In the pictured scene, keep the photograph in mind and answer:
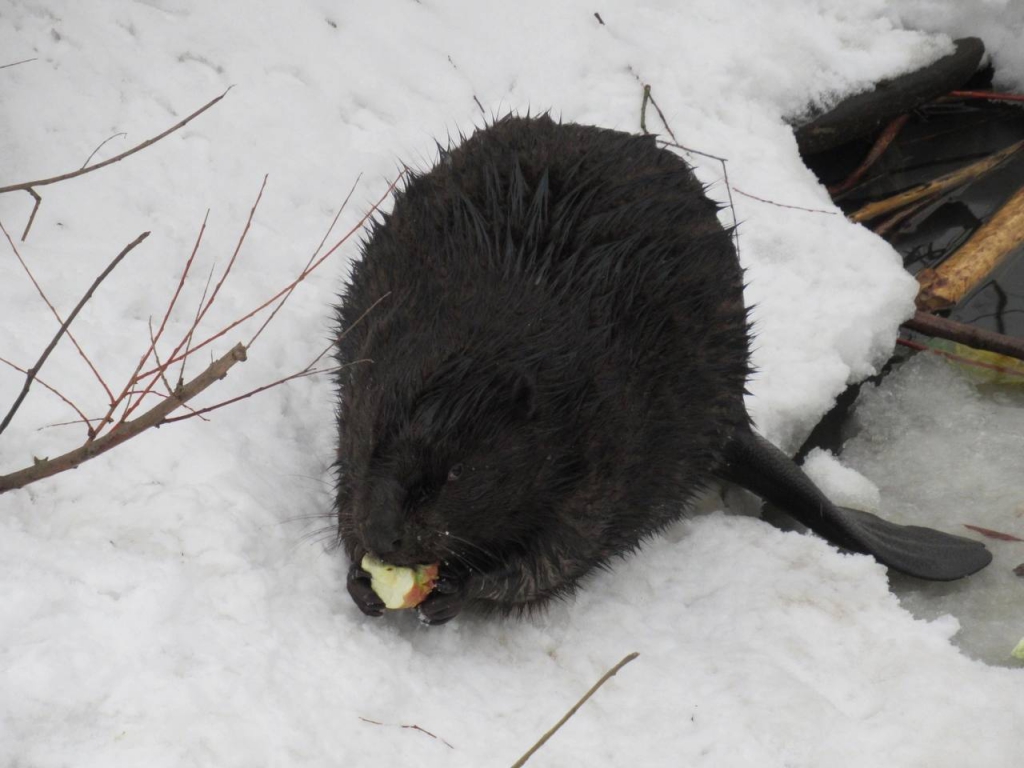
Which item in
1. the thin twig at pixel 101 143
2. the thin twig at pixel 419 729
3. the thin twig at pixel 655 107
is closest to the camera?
the thin twig at pixel 419 729

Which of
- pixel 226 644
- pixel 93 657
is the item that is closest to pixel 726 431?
pixel 226 644

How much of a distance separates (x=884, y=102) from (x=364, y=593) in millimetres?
3533

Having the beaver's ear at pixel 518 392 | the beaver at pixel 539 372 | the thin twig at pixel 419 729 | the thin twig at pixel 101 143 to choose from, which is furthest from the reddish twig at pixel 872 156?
the thin twig at pixel 419 729

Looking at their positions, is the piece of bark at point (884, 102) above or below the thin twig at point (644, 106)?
above

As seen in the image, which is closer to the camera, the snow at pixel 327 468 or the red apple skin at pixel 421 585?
the snow at pixel 327 468

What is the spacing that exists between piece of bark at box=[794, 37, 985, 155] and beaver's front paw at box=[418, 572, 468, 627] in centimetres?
299

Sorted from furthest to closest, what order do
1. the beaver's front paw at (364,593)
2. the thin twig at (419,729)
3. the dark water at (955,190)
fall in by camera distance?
the dark water at (955,190), the beaver's front paw at (364,593), the thin twig at (419,729)

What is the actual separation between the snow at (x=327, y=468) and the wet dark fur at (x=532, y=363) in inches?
9.8

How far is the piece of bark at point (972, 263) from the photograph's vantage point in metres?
4.69

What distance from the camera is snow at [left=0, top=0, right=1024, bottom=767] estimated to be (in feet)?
8.21

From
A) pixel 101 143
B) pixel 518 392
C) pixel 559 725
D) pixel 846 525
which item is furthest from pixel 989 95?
pixel 559 725

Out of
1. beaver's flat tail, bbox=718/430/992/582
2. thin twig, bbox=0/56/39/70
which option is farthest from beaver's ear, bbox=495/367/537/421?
thin twig, bbox=0/56/39/70

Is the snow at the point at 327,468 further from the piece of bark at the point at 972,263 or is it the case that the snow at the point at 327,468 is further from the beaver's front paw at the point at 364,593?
the piece of bark at the point at 972,263

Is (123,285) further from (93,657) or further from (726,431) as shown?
Answer: (726,431)
